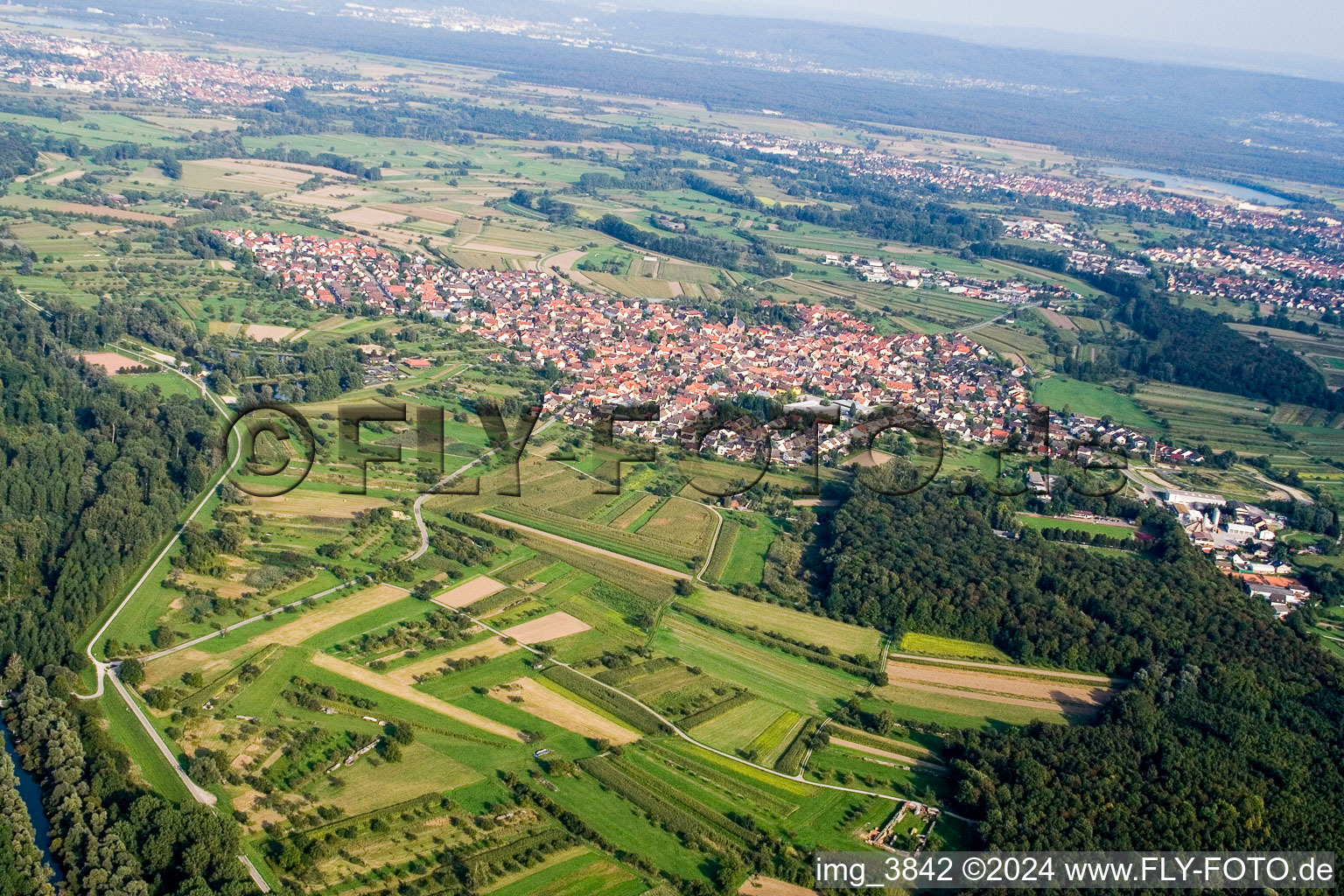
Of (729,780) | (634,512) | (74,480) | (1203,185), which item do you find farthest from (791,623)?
(1203,185)

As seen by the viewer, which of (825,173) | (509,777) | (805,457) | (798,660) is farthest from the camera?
(825,173)

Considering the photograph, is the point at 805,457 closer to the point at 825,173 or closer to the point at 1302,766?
the point at 1302,766

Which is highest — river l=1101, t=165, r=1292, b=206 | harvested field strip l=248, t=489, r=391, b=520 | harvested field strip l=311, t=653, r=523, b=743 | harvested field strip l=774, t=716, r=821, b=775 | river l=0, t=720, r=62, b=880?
river l=1101, t=165, r=1292, b=206

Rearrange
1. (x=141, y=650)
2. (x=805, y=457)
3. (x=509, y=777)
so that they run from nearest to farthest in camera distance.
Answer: (x=509, y=777)
(x=141, y=650)
(x=805, y=457)

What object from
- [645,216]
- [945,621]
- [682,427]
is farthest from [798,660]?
[645,216]

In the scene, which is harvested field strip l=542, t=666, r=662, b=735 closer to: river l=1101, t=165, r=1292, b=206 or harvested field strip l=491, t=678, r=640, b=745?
harvested field strip l=491, t=678, r=640, b=745

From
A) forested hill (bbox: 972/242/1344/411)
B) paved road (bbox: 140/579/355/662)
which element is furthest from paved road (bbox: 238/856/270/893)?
forested hill (bbox: 972/242/1344/411)

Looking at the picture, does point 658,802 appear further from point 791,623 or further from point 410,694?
point 791,623
